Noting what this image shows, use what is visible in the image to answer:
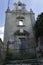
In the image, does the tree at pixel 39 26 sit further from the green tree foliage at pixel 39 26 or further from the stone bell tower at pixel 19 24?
the stone bell tower at pixel 19 24

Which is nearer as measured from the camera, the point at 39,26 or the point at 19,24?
the point at 39,26

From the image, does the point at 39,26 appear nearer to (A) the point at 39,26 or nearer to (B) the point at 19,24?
(A) the point at 39,26

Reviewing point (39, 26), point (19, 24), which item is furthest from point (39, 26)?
point (19, 24)

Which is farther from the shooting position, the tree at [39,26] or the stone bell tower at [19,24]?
the stone bell tower at [19,24]

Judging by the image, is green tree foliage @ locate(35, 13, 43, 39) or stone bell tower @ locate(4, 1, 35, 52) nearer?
green tree foliage @ locate(35, 13, 43, 39)

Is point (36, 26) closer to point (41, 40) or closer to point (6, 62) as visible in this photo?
point (41, 40)

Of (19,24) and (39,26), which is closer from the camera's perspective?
(39,26)

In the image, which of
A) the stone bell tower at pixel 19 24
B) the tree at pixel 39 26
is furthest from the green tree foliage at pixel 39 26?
the stone bell tower at pixel 19 24

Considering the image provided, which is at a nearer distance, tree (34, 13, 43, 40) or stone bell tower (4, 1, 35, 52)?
tree (34, 13, 43, 40)

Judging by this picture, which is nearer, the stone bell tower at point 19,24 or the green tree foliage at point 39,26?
the green tree foliage at point 39,26

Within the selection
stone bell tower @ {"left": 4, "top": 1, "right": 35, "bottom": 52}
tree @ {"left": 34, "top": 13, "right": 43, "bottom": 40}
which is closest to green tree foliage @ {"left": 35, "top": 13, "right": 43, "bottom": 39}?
tree @ {"left": 34, "top": 13, "right": 43, "bottom": 40}

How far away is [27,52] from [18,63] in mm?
2955

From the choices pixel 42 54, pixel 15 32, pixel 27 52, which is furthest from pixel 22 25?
pixel 42 54

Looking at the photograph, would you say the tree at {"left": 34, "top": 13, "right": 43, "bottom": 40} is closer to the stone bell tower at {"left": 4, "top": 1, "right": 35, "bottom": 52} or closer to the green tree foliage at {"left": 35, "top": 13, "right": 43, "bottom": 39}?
the green tree foliage at {"left": 35, "top": 13, "right": 43, "bottom": 39}
